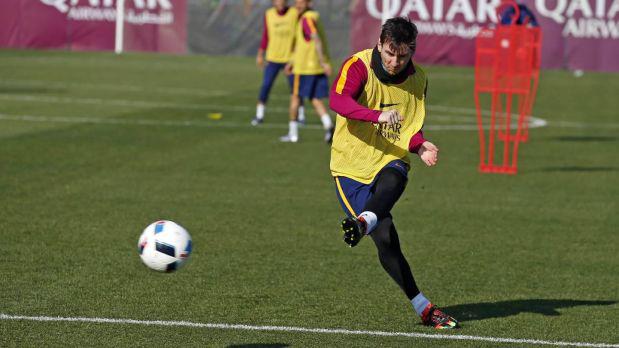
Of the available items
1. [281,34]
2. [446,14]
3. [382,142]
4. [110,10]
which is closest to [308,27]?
[281,34]

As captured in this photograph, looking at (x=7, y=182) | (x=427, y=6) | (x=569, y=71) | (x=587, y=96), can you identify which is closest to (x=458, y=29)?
(x=427, y=6)

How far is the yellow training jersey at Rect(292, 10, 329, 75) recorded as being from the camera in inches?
794

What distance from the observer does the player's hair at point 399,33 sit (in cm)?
779

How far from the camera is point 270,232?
12031 mm

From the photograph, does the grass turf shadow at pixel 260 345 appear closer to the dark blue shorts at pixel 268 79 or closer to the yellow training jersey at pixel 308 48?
the yellow training jersey at pixel 308 48

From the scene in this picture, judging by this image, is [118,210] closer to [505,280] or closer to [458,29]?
[505,280]

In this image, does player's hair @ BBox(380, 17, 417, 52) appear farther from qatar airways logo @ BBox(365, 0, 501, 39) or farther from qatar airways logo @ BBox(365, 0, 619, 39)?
qatar airways logo @ BBox(365, 0, 501, 39)

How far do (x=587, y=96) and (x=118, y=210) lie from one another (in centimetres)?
1945

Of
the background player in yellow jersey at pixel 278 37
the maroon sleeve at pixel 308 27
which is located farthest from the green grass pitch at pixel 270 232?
the maroon sleeve at pixel 308 27

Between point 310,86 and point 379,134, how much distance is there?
11965 mm

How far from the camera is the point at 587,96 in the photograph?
30172 mm

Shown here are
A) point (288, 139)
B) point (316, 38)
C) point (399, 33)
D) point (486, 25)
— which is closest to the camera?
point (399, 33)

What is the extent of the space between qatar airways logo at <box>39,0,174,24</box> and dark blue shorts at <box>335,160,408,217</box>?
32.4 meters

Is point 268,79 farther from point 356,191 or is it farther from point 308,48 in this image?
point 356,191
